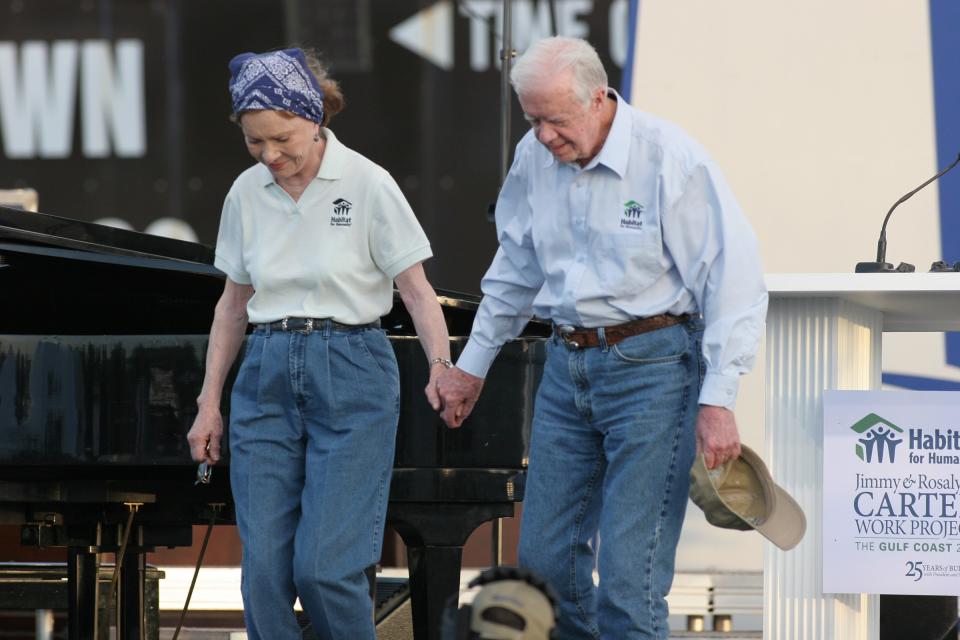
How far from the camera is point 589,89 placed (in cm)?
270

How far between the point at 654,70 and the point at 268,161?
4256 millimetres

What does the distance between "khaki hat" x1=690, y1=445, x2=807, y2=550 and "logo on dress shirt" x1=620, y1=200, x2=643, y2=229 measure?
1.53ft

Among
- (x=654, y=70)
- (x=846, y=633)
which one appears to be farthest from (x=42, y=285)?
(x=654, y=70)

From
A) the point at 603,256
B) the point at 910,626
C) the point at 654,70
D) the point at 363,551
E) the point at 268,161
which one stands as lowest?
the point at 910,626

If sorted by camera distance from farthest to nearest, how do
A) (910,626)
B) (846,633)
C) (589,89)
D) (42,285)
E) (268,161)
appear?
(910,626) < (42,285) < (846,633) < (268,161) < (589,89)

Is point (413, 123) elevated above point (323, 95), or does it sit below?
above

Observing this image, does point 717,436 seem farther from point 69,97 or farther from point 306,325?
point 69,97

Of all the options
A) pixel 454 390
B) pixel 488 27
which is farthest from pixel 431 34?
pixel 454 390

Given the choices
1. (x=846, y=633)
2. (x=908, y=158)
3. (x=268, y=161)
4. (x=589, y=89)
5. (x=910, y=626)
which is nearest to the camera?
(x=589, y=89)

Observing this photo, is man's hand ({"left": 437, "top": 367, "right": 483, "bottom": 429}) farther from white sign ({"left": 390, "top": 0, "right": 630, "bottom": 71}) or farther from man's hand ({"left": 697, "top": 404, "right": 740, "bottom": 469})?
white sign ({"left": 390, "top": 0, "right": 630, "bottom": 71})

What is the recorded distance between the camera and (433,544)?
376 centimetres

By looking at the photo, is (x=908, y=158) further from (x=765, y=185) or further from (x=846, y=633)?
(x=846, y=633)

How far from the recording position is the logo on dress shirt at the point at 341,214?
3.02m

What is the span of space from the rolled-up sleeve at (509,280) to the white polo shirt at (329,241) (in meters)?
0.16
